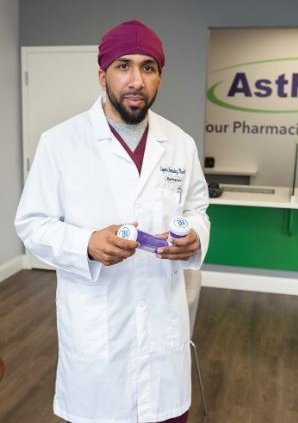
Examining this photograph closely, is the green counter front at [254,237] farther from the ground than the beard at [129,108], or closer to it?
closer to it

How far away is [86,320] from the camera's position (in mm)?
1317

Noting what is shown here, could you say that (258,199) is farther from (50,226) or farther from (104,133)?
(50,226)

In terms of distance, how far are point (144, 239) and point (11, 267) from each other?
3.58 m

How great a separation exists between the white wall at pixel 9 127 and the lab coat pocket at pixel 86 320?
3.16 m

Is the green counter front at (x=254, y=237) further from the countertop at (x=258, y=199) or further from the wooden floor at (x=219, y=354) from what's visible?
the wooden floor at (x=219, y=354)

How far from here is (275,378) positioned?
9.23 feet

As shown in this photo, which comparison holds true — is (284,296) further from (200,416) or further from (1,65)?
(1,65)

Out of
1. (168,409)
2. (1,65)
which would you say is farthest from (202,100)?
(168,409)

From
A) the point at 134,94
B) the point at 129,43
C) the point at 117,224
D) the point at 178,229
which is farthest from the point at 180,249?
the point at 129,43

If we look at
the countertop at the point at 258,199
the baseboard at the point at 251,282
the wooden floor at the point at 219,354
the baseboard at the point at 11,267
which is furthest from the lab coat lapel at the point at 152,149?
the baseboard at the point at 11,267

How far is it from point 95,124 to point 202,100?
287 centimetres

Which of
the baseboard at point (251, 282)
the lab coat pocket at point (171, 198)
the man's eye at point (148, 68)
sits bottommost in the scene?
the baseboard at point (251, 282)

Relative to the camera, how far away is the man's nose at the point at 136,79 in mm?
1246

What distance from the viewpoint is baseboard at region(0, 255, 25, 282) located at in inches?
173
